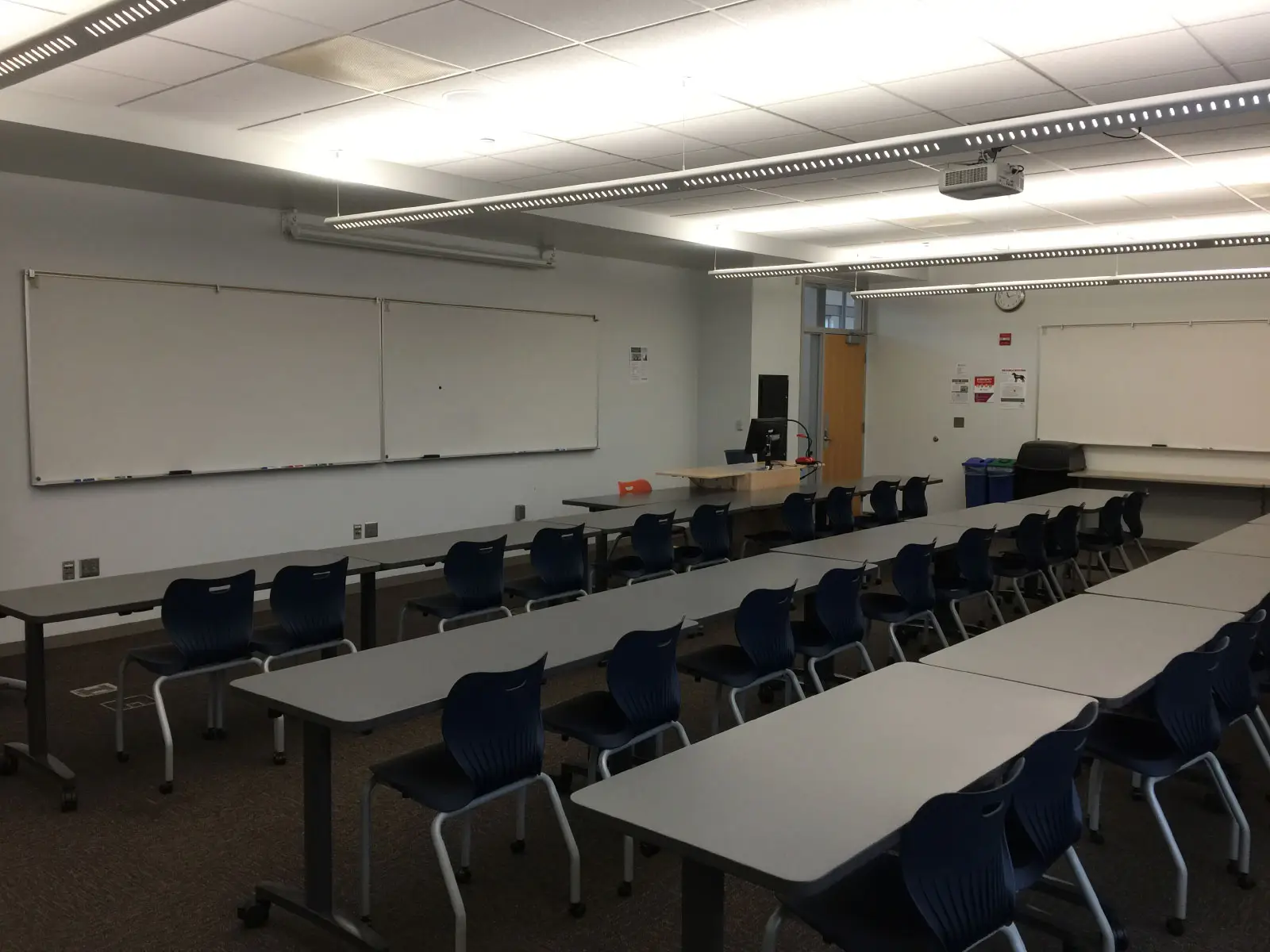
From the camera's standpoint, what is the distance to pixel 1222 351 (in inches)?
388

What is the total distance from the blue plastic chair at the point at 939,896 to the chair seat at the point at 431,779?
3.46ft

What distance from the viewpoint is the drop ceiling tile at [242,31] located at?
373cm

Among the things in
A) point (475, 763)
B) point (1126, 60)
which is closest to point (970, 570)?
point (1126, 60)

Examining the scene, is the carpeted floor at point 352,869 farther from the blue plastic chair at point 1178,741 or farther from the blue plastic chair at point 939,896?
the blue plastic chair at point 939,896

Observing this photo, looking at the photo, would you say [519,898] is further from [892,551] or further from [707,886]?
[892,551]

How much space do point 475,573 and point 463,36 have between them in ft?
8.46

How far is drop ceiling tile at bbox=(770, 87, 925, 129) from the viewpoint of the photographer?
470cm

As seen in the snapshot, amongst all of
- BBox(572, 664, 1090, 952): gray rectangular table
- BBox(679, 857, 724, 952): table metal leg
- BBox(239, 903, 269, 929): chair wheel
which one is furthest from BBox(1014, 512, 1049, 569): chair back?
BBox(239, 903, 269, 929): chair wheel

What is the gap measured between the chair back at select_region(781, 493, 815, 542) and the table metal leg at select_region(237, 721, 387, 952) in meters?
4.86

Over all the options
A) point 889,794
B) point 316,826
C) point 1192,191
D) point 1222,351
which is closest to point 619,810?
point 889,794

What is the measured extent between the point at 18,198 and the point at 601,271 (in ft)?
16.8

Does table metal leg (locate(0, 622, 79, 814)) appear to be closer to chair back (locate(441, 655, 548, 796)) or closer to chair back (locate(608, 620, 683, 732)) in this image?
chair back (locate(441, 655, 548, 796))

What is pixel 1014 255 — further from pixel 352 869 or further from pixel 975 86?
pixel 352 869

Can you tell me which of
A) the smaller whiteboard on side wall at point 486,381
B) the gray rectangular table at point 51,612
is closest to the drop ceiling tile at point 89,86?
the gray rectangular table at point 51,612
